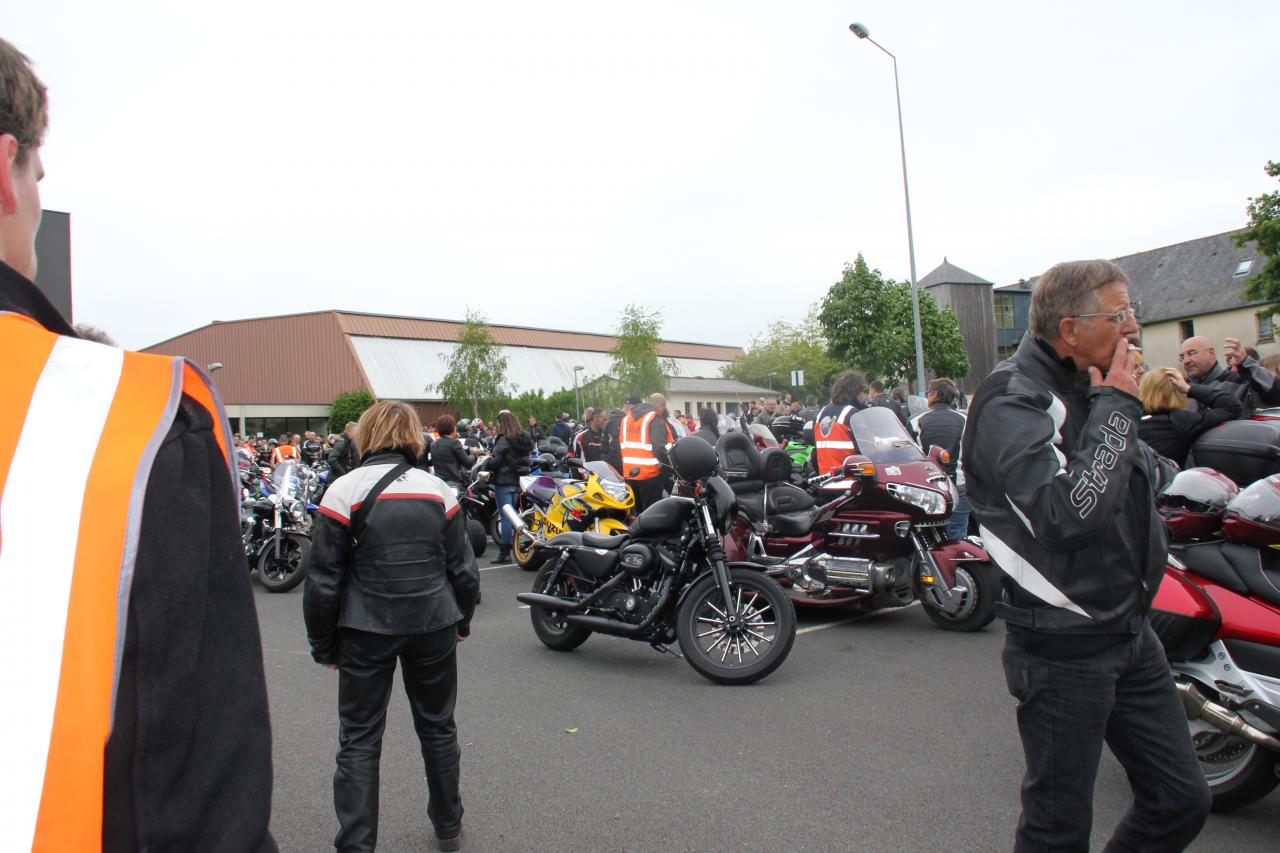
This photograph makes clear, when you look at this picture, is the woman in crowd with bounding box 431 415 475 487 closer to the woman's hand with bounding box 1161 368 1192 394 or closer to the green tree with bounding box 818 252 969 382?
the woman's hand with bounding box 1161 368 1192 394

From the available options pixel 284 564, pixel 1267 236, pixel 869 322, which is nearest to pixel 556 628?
pixel 284 564

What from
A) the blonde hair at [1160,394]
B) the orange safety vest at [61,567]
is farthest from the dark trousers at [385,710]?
the blonde hair at [1160,394]

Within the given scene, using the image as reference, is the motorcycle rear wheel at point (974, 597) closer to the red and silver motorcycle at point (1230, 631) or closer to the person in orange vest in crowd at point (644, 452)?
the red and silver motorcycle at point (1230, 631)

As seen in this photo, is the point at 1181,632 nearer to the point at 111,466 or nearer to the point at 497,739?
the point at 497,739

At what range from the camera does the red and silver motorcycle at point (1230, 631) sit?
3248mm

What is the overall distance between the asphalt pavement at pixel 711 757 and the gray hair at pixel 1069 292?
2.01 metres

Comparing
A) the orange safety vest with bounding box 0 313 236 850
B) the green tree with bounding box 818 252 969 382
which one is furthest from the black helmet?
the green tree with bounding box 818 252 969 382

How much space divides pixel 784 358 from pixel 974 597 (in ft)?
221

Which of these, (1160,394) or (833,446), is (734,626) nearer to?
(1160,394)

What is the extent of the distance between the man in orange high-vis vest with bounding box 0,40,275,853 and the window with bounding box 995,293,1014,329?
70.2 m

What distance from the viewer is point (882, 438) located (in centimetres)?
713

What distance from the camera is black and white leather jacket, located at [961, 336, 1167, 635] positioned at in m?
2.23

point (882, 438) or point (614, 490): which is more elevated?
point (882, 438)

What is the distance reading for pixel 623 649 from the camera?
6.71 meters
